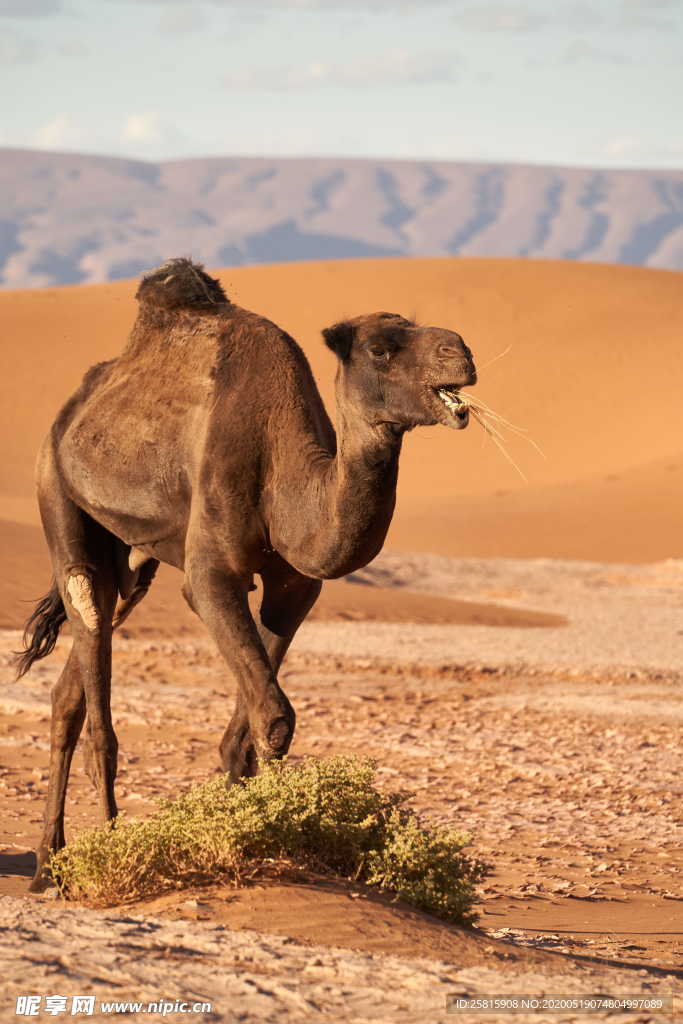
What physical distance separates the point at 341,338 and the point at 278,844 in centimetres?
201

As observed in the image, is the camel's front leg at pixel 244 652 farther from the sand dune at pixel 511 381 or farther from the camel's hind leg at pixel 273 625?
the sand dune at pixel 511 381

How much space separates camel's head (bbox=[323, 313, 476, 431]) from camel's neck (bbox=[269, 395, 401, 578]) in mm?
94

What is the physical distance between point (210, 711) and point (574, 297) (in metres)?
44.7

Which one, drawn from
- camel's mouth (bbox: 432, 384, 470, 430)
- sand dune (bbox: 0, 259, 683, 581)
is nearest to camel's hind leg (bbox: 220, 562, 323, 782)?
camel's mouth (bbox: 432, 384, 470, 430)

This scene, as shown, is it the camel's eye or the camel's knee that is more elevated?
the camel's eye

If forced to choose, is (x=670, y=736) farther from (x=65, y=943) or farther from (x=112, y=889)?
(x=65, y=943)

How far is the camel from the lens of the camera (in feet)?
19.0

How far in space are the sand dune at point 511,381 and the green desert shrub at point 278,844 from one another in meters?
25.0

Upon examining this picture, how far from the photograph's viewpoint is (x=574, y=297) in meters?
56.3

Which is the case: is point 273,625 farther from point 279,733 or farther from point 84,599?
point 84,599

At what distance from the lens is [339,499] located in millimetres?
5914

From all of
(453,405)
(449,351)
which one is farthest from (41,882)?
(449,351)

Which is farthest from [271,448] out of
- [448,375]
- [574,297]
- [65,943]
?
[574,297]

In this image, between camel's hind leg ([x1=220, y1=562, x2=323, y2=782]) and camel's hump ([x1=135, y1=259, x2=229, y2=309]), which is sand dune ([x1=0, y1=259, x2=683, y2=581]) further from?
camel's hind leg ([x1=220, y1=562, x2=323, y2=782])
